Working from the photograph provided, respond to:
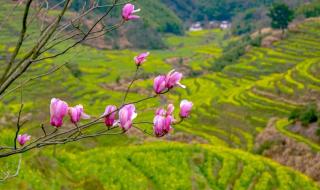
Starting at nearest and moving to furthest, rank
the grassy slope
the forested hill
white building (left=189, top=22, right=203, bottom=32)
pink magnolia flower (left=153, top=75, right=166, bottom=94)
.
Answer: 1. pink magnolia flower (left=153, top=75, right=166, bottom=94)
2. the grassy slope
3. the forested hill
4. white building (left=189, top=22, right=203, bottom=32)

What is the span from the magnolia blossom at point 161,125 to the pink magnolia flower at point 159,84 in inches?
5.3

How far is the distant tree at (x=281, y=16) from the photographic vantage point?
224ft

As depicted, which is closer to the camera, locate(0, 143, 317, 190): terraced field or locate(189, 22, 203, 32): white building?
locate(0, 143, 317, 190): terraced field

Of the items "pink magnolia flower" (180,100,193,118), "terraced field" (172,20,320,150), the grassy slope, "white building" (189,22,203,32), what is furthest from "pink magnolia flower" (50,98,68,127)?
"white building" (189,22,203,32)

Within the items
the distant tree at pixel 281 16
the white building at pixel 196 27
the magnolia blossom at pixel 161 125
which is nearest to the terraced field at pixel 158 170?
the magnolia blossom at pixel 161 125

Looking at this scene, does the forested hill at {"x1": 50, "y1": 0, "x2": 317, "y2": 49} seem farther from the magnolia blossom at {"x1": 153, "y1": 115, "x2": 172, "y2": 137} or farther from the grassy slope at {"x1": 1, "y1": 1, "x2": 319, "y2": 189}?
the magnolia blossom at {"x1": 153, "y1": 115, "x2": 172, "y2": 137}

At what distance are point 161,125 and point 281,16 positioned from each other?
6902 cm

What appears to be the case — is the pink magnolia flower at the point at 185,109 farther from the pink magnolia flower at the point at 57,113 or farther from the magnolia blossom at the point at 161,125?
the pink magnolia flower at the point at 57,113

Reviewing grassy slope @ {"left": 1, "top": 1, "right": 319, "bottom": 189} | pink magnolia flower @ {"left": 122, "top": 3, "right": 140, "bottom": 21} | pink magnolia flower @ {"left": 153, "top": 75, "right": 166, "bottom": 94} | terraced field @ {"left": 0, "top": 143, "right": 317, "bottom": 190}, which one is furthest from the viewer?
grassy slope @ {"left": 1, "top": 1, "right": 319, "bottom": 189}

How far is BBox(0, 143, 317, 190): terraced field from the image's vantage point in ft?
32.5

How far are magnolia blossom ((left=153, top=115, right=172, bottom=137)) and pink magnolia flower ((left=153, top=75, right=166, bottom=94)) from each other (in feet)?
0.44

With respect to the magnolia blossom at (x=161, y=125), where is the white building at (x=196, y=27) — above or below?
below

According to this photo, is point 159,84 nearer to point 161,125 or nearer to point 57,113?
point 161,125

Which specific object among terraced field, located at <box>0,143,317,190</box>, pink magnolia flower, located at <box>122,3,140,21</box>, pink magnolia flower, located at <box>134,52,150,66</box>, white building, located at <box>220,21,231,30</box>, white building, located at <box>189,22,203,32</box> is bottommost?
white building, located at <box>189,22,203,32</box>
